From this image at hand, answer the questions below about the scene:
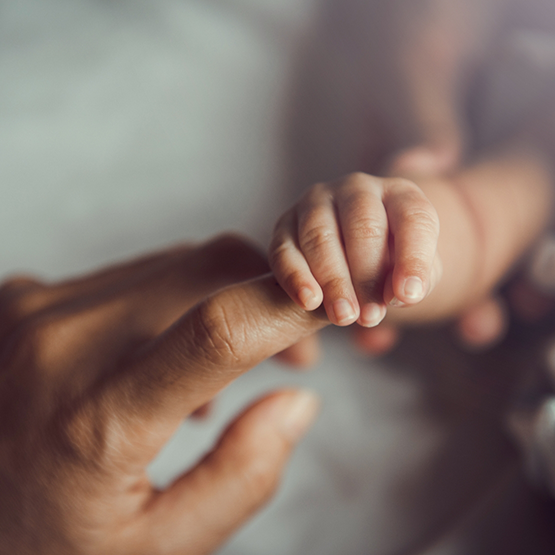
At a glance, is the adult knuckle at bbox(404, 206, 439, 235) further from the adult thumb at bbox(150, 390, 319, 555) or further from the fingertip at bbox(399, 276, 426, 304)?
the adult thumb at bbox(150, 390, 319, 555)

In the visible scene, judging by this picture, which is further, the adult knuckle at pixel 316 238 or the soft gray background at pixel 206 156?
the soft gray background at pixel 206 156

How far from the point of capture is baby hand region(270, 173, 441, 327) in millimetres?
232

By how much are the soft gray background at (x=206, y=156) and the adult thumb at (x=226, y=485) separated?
159mm

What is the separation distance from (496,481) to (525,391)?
9 centimetres

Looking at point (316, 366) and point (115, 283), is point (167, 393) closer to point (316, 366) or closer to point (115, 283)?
point (115, 283)

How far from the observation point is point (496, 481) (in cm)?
51

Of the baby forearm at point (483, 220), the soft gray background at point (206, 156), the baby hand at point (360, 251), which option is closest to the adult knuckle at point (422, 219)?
the baby hand at point (360, 251)

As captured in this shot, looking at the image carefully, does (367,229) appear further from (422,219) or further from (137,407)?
(137,407)

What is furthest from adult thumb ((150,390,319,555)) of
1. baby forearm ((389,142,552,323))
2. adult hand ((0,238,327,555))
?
baby forearm ((389,142,552,323))

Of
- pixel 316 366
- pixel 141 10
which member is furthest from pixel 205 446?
pixel 141 10

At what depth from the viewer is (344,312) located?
0.23 m

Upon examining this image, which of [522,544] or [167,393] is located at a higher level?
[167,393]

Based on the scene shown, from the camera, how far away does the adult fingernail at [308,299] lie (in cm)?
23

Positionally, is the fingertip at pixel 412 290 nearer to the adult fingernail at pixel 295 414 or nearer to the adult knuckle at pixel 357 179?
the adult knuckle at pixel 357 179
